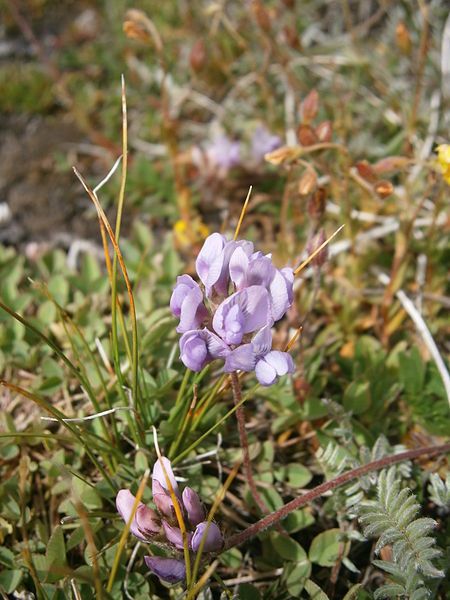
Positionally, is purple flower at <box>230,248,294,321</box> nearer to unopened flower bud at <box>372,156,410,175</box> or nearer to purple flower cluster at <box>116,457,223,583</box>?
purple flower cluster at <box>116,457,223,583</box>

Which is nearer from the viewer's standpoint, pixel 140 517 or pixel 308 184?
pixel 140 517

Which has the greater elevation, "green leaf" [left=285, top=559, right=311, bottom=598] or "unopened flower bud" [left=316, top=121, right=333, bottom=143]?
"unopened flower bud" [left=316, top=121, right=333, bottom=143]

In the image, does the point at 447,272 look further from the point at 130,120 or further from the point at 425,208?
the point at 130,120

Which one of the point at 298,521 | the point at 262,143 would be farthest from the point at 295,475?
the point at 262,143

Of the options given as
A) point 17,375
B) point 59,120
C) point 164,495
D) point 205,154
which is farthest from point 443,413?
point 59,120

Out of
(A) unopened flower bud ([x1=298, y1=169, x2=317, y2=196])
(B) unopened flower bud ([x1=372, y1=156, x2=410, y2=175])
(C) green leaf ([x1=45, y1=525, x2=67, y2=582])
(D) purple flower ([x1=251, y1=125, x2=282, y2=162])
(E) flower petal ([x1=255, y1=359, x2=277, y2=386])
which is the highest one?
(A) unopened flower bud ([x1=298, y1=169, x2=317, y2=196])

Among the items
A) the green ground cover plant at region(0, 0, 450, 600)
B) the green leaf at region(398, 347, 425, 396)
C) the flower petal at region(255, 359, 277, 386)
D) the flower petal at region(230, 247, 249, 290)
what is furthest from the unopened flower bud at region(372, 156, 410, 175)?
the flower petal at region(255, 359, 277, 386)

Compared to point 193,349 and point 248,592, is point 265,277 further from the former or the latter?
point 248,592
